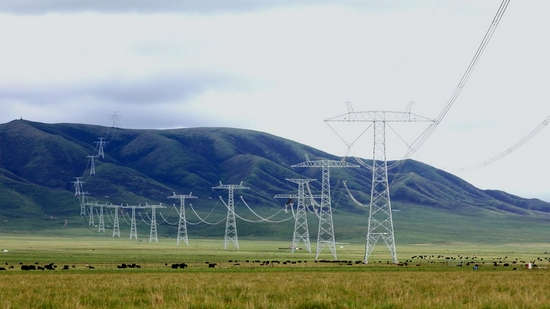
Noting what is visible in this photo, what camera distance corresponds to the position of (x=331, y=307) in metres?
26.8

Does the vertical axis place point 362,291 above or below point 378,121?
below

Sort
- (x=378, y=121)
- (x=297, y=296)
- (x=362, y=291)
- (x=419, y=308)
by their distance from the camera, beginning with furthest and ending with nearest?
1. (x=378, y=121)
2. (x=362, y=291)
3. (x=297, y=296)
4. (x=419, y=308)

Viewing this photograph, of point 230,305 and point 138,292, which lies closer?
point 230,305

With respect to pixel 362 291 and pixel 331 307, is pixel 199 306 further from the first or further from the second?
pixel 362 291

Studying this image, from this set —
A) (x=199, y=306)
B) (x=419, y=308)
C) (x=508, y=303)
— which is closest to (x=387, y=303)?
(x=419, y=308)

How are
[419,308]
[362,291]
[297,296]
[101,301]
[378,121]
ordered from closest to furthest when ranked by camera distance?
[419,308], [101,301], [297,296], [362,291], [378,121]

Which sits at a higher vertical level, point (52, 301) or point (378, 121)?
point (378, 121)

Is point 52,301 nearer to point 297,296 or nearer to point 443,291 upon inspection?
point 297,296

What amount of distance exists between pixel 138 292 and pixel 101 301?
5572mm

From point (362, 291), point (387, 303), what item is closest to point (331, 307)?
point (387, 303)

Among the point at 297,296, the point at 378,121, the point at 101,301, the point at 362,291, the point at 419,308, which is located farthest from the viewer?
the point at 378,121

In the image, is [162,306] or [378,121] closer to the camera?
[162,306]

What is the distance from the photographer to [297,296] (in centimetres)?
3222

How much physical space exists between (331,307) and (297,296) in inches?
219
